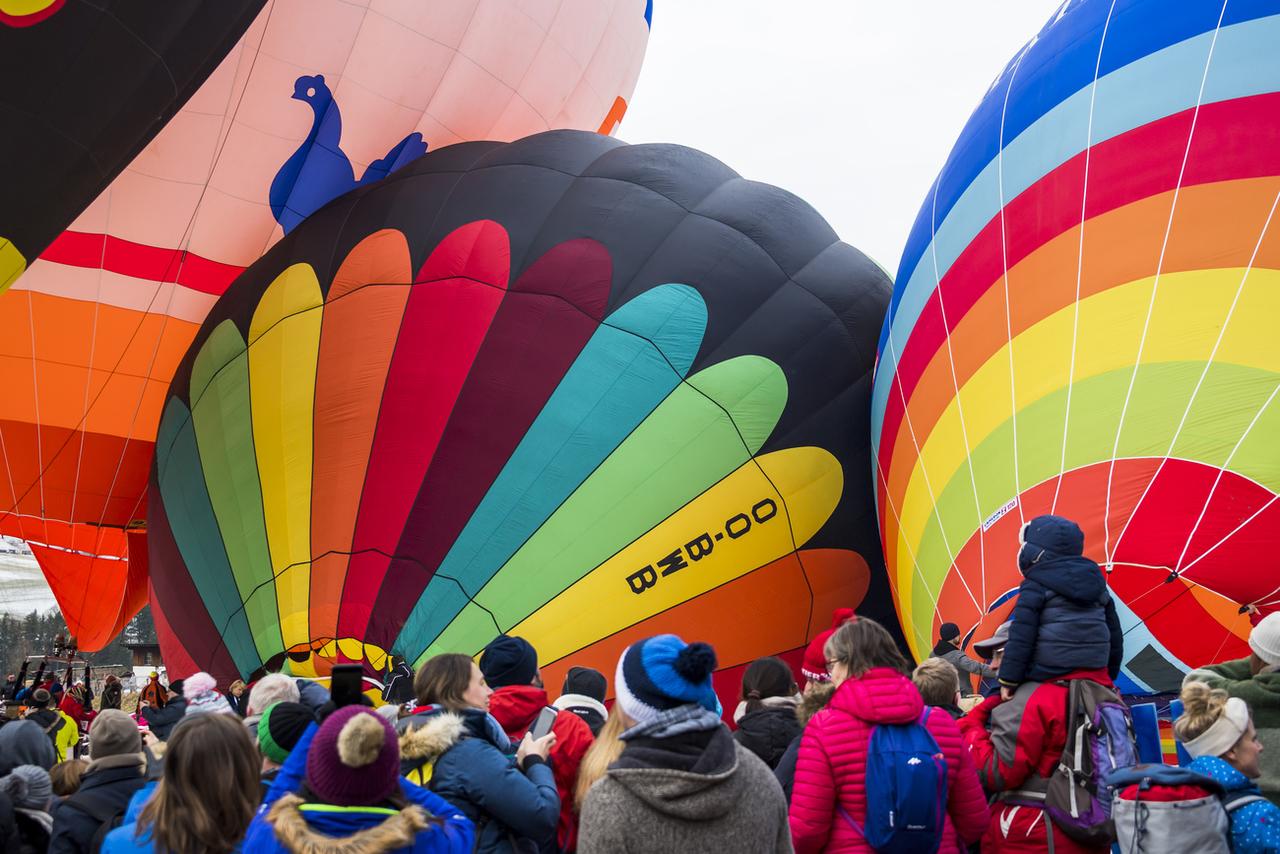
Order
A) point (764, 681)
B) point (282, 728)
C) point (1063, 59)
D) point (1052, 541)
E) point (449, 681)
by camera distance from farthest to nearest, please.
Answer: point (1063, 59) < point (764, 681) < point (1052, 541) < point (449, 681) < point (282, 728)

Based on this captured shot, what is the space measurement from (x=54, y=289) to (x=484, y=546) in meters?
3.85

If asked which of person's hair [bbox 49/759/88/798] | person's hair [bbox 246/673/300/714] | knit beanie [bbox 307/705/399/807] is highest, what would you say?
person's hair [bbox 246/673/300/714]

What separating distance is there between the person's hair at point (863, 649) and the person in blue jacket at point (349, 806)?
1.00m

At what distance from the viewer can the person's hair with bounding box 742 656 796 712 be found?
3.49 meters

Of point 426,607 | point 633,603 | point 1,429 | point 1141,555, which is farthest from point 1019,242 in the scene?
point 1,429

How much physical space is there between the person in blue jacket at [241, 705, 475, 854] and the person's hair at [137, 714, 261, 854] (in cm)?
6

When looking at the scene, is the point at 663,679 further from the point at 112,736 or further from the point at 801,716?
the point at 112,736

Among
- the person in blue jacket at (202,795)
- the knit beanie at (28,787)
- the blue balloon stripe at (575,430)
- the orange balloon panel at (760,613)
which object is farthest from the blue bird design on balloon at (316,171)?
the person in blue jacket at (202,795)

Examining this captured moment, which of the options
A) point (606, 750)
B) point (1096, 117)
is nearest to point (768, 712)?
point (606, 750)

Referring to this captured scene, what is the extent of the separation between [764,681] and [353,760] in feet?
6.11

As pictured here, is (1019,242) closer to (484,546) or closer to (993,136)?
(993,136)

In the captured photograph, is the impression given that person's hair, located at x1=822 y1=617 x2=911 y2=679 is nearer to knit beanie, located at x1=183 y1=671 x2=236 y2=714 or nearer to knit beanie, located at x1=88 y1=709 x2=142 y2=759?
knit beanie, located at x1=88 y1=709 x2=142 y2=759

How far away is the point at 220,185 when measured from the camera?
24.3 ft

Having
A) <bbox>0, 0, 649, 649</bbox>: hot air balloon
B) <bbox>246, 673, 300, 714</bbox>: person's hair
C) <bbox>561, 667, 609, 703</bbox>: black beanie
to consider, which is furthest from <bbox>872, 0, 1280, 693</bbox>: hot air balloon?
<bbox>0, 0, 649, 649</bbox>: hot air balloon
